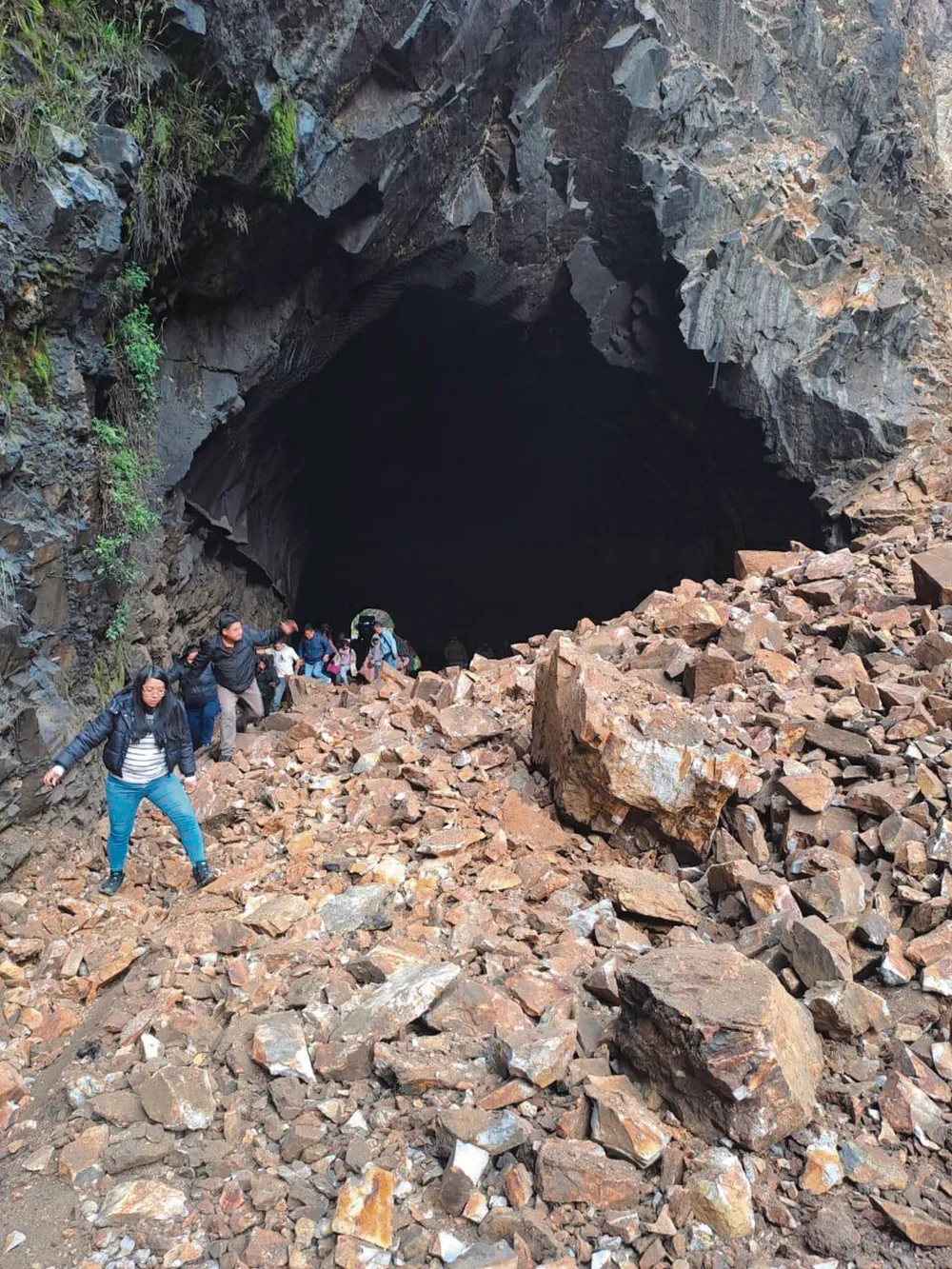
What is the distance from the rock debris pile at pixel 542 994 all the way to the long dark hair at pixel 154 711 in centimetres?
94

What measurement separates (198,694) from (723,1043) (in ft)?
16.9

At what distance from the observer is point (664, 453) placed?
1355cm

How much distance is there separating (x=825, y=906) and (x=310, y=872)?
268 cm

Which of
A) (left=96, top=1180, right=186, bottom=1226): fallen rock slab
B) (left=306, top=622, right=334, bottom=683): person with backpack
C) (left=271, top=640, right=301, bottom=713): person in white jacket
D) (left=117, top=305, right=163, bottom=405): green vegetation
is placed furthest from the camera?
(left=306, top=622, right=334, bottom=683): person with backpack

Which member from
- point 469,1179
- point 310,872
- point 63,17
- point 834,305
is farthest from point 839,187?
point 469,1179

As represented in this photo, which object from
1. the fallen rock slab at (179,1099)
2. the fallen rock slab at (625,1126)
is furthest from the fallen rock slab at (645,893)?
the fallen rock slab at (179,1099)

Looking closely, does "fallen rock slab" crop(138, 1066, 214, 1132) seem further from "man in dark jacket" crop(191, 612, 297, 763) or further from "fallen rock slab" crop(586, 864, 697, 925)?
"man in dark jacket" crop(191, 612, 297, 763)

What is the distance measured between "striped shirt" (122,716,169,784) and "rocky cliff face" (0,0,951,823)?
122 centimetres

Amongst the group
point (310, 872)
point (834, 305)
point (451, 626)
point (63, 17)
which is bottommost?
point (451, 626)

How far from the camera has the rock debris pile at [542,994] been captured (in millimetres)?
2143

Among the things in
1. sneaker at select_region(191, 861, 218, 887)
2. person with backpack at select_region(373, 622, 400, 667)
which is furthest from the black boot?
person with backpack at select_region(373, 622, 400, 667)

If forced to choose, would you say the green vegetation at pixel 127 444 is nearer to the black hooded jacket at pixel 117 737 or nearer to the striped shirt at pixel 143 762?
the black hooded jacket at pixel 117 737

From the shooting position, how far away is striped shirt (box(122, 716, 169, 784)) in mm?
4145

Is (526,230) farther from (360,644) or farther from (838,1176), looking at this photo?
(838,1176)
